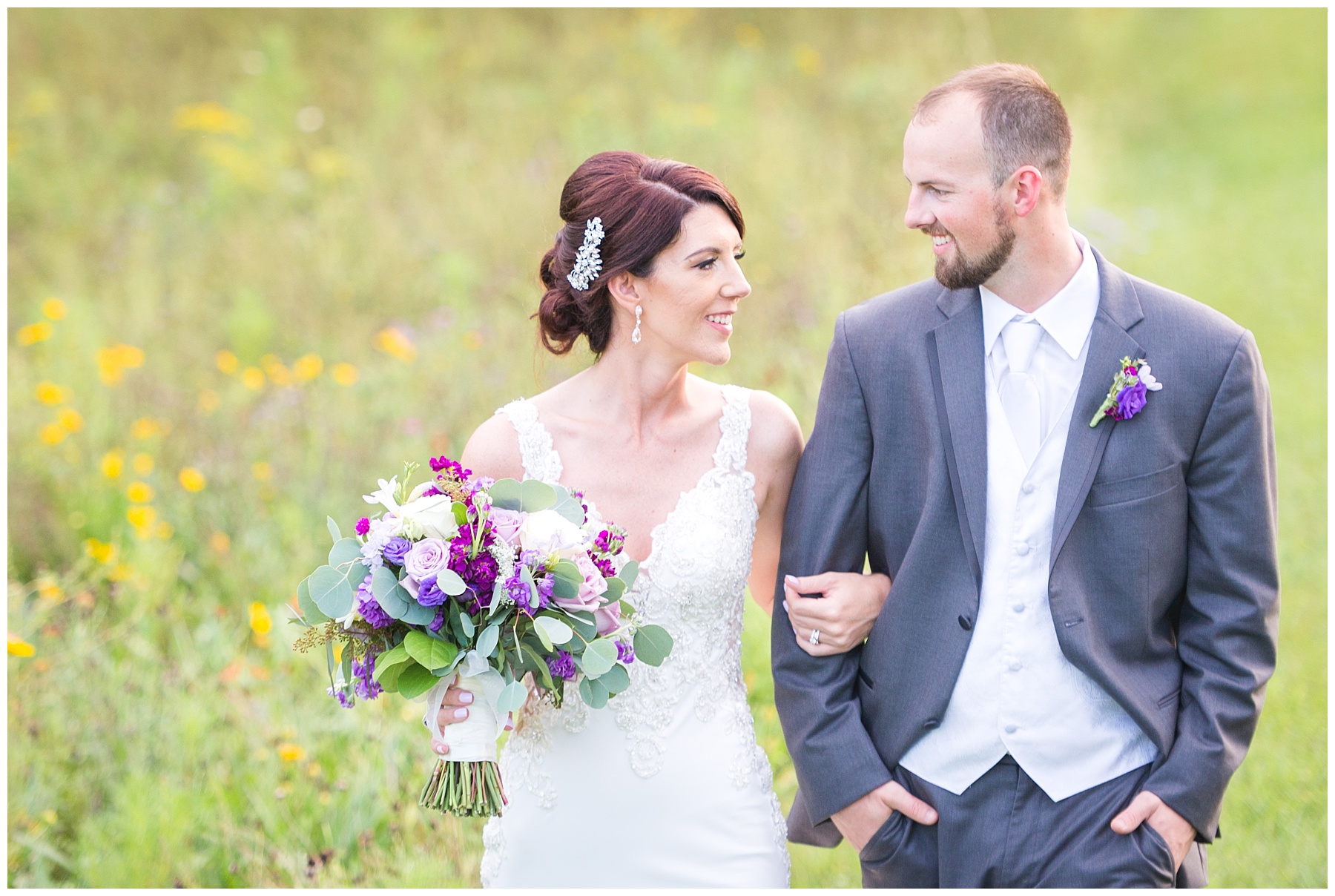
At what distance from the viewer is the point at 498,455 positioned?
2955 millimetres

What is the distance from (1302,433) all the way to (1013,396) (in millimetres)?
4729

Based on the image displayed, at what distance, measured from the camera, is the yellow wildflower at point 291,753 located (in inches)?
150

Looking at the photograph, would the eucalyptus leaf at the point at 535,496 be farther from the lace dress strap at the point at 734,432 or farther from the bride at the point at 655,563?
the lace dress strap at the point at 734,432

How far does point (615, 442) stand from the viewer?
3021 mm

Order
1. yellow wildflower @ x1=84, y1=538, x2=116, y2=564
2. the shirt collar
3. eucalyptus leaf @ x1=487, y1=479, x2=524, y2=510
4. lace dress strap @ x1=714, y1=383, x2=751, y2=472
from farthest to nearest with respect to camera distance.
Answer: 1. yellow wildflower @ x1=84, y1=538, x2=116, y2=564
2. lace dress strap @ x1=714, y1=383, x2=751, y2=472
3. the shirt collar
4. eucalyptus leaf @ x1=487, y1=479, x2=524, y2=510

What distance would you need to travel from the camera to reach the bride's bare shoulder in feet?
9.68

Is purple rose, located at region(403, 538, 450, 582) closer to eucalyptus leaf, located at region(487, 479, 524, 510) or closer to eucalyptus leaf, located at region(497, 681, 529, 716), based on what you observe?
eucalyptus leaf, located at region(487, 479, 524, 510)

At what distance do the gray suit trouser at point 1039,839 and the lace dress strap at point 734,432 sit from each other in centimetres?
95

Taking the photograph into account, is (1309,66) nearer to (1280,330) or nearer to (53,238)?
(1280,330)

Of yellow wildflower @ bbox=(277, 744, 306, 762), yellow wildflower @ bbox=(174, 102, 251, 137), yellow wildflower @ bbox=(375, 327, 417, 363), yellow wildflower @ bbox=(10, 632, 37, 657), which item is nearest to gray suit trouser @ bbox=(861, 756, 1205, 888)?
yellow wildflower @ bbox=(277, 744, 306, 762)

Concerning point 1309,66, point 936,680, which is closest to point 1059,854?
point 936,680

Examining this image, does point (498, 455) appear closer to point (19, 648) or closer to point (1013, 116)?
point (1013, 116)

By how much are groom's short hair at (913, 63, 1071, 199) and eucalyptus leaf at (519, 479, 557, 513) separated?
1.16m

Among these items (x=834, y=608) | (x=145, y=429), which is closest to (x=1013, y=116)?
(x=834, y=608)
